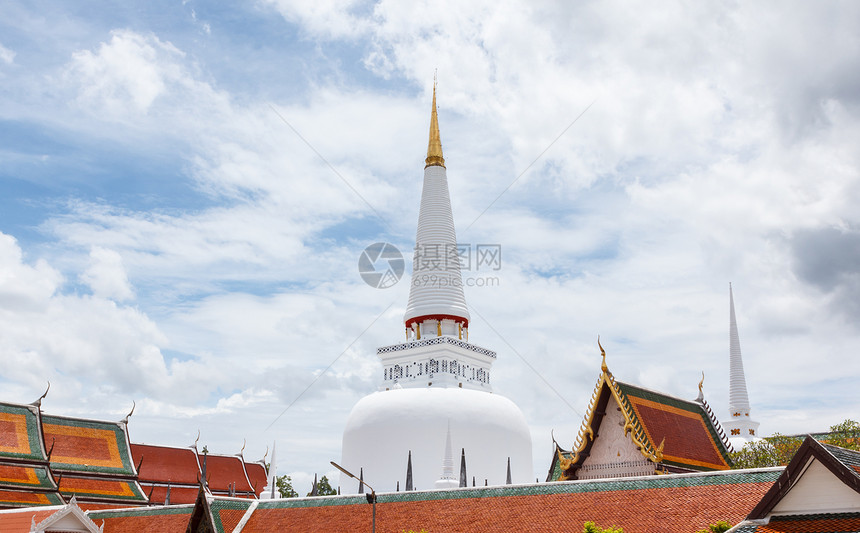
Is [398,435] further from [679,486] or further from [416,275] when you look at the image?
[679,486]

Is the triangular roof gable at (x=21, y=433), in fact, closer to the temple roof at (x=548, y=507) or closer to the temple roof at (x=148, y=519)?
the temple roof at (x=148, y=519)

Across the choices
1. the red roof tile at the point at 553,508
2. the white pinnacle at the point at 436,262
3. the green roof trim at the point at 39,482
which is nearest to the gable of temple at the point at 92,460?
the green roof trim at the point at 39,482

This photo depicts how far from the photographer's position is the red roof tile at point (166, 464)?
145 ft

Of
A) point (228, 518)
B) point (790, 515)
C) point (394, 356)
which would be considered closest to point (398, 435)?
point (394, 356)

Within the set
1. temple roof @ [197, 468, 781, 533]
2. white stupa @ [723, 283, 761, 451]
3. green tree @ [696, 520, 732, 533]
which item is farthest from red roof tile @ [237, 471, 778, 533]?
white stupa @ [723, 283, 761, 451]

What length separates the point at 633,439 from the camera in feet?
77.7

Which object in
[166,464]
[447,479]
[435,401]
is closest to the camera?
[447,479]

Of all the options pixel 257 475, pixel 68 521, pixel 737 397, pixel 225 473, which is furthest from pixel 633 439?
pixel 737 397

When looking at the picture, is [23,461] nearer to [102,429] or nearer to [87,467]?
[87,467]

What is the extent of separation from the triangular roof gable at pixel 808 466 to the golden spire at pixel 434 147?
38.7 m

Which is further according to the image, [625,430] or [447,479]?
[447,479]

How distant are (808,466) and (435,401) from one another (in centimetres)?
2885

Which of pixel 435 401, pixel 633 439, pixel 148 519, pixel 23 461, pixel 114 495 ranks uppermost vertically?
pixel 435 401

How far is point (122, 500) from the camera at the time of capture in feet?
125
